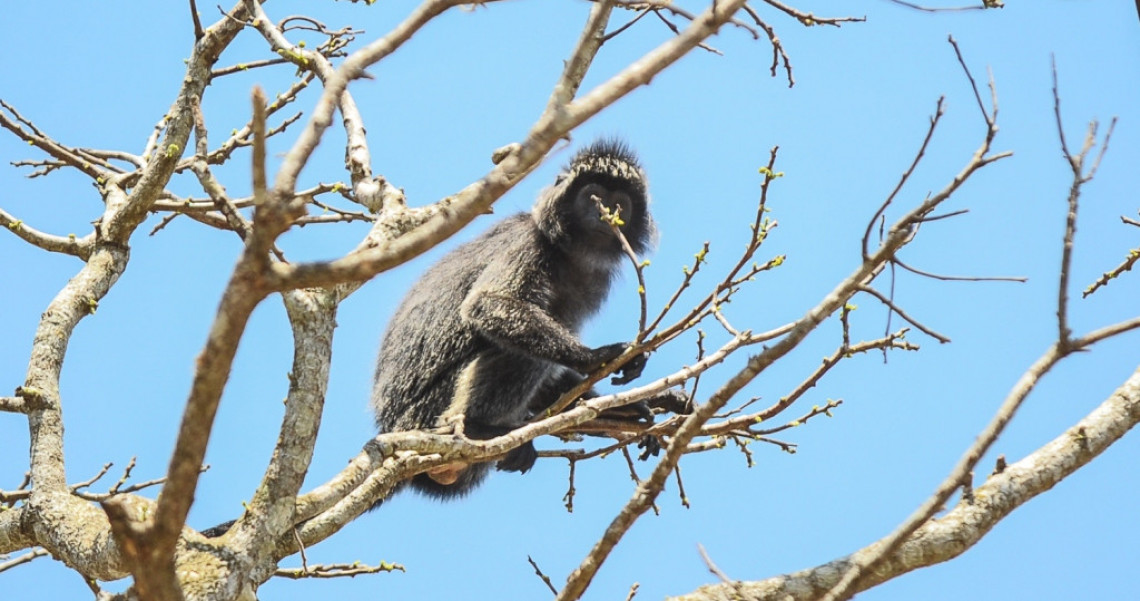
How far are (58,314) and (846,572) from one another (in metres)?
3.38

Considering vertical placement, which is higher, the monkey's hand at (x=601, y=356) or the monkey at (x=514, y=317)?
the monkey at (x=514, y=317)

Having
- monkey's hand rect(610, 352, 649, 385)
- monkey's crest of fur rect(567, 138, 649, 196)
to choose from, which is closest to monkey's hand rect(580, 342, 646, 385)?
monkey's hand rect(610, 352, 649, 385)

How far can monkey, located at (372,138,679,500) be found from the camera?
21.3 feet

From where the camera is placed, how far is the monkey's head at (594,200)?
736cm

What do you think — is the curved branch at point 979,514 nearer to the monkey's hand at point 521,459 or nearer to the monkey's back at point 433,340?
the monkey's hand at point 521,459

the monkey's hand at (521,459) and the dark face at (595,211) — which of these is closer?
the monkey's hand at (521,459)

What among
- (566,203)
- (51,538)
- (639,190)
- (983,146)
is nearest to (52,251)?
(51,538)

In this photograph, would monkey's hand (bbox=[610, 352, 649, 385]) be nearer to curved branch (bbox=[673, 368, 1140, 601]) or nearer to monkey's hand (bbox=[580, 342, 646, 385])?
monkey's hand (bbox=[580, 342, 646, 385])

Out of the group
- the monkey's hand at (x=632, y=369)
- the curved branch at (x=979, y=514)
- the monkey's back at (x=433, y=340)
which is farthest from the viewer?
the monkey's back at (x=433, y=340)

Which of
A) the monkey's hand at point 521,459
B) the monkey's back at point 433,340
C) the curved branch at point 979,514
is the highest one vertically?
the monkey's back at point 433,340

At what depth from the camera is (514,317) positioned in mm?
6621

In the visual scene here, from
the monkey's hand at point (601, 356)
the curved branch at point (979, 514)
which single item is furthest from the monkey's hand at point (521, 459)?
the curved branch at point (979, 514)

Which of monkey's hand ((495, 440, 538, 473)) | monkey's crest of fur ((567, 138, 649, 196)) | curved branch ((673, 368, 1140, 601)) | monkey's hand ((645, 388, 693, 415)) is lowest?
curved branch ((673, 368, 1140, 601))

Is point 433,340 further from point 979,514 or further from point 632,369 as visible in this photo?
point 979,514
